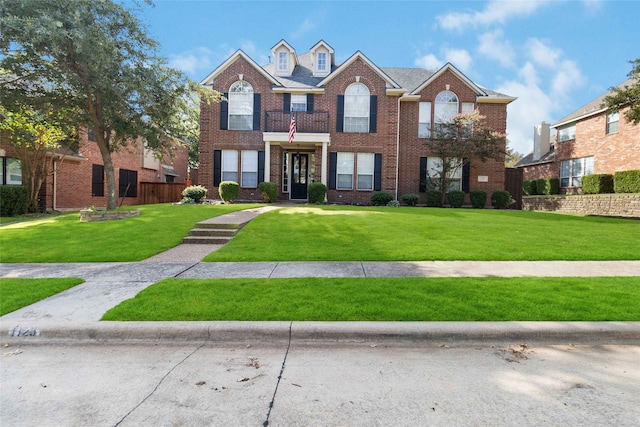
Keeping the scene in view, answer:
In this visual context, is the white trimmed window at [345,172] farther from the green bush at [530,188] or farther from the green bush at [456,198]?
the green bush at [530,188]

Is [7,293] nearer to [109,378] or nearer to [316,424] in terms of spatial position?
[109,378]

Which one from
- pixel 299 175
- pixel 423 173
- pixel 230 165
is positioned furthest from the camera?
pixel 299 175

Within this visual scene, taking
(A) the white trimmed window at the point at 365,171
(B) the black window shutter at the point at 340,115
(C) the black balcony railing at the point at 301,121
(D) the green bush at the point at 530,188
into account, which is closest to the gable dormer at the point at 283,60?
(C) the black balcony railing at the point at 301,121

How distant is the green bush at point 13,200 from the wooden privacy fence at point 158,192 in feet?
31.9

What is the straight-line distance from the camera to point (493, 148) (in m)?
18.0

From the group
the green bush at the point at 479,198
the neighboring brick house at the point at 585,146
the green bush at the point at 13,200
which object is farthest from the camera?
the neighboring brick house at the point at 585,146

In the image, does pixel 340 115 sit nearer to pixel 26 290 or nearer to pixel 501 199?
pixel 501 199

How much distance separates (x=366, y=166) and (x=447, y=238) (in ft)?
36.4

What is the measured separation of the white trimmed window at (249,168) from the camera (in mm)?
19672

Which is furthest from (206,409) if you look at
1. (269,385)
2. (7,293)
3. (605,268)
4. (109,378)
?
(605,268)

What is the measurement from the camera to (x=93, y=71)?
38.0 ft

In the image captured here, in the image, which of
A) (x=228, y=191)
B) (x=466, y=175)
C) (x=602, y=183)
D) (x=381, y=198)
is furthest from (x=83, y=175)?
(x=602, y=183)

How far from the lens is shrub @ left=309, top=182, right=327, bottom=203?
17.9 m

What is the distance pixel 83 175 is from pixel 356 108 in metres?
16.5
